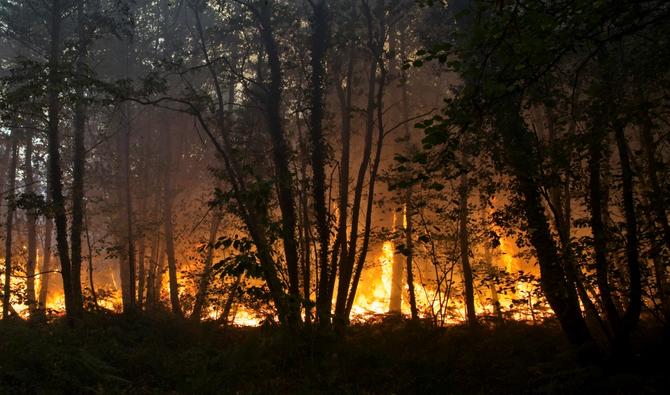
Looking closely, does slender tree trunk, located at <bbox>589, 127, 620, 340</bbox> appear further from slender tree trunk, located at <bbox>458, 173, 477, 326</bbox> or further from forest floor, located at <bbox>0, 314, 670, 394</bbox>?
slender tree trunk, located at <bbox>458, 173, 477, 326</bbox>

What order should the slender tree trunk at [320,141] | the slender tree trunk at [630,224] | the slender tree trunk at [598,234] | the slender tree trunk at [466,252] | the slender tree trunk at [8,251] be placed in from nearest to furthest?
the slender tree trunk at [630,224], the slender tree trunk at [598,234], the slender tree trunk at [320,141], the slender tree trunk at [8,251], the slender tree trunk at [466,252]

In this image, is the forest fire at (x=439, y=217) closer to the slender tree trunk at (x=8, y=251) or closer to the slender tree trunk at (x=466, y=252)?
the slender tree trunk at (x=466, y=252)

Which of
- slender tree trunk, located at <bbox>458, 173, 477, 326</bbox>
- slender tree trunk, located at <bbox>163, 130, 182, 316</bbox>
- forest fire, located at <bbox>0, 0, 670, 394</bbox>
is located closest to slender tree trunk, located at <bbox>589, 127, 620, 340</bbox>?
forest fire, located at <bbox>0, 0, 670, 394</bbox>

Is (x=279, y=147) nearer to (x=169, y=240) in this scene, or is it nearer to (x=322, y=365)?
(x=322, y=365)

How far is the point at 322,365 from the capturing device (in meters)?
10.4

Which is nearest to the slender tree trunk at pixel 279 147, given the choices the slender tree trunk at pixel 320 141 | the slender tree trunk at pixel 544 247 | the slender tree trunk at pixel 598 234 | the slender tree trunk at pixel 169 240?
the slender tree trunk at pixel 320 141

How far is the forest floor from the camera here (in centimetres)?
852

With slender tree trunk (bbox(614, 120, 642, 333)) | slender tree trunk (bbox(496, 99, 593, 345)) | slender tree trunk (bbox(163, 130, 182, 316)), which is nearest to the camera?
slender tree trunk (bbox(614, 120, 642, 333))

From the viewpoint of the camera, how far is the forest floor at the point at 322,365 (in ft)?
28.0

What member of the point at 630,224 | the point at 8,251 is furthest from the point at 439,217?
the point at 8,251

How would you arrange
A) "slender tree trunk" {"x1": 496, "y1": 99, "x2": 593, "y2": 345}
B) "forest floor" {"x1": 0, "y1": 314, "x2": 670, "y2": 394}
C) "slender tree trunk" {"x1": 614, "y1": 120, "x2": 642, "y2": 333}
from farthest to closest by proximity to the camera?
"slender tree trunk" {"x1": 496, "y1": 99, "x2": 593, "y2": 345} < "forest floor" {"x1": 0, "y1": 314, "x2": 670, "y2": 394} < "slender tree trunk" {"x1": 614, "y1": 120, "x2": 642, "y2": 333}

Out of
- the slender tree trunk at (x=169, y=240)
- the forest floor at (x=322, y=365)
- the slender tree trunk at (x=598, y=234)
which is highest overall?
the slender tree trunk at (x=169, y=240)

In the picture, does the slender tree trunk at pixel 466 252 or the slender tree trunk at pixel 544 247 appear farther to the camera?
the slender tree trunk at pixel 466 252

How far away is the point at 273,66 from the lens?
14.7 meters
